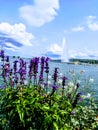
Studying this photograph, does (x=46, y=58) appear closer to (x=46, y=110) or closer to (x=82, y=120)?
(x=46, y=110)

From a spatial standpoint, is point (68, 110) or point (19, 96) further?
point (68, 110)

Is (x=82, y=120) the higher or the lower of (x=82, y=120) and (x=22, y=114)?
the lower

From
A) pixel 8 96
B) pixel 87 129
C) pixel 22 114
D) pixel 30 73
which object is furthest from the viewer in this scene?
pixel 87 129

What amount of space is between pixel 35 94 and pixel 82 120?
292 cm

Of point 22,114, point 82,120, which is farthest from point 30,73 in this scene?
point 82,120

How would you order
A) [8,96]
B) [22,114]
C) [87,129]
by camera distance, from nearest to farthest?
[22,114] → [8,96] → [87,129]

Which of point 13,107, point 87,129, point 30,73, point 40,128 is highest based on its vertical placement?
point 30,73

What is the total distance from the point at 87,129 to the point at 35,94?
2902 mm

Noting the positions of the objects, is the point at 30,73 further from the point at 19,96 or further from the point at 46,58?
the point at 19,96

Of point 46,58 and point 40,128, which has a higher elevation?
point 46,58

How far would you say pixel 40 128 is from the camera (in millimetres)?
7270

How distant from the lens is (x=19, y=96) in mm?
7520

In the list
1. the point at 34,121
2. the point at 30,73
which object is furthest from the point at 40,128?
the point at 30,73

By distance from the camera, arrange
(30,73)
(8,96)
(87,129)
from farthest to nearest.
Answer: (87,129) < (30,73) < (8,96)
